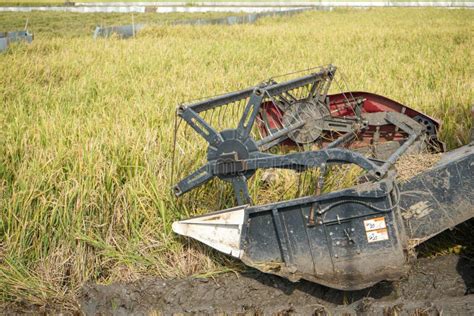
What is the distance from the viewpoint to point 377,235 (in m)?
3.75

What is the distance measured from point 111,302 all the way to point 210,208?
100cm

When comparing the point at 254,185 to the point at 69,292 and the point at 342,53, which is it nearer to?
the point at 69,292

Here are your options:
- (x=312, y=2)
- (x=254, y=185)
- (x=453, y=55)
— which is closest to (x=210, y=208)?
(x=254, y=185)

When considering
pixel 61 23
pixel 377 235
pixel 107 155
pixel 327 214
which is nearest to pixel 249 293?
pixel 327 214

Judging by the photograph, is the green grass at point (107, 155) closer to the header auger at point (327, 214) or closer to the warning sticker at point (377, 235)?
the header auger at point (327, 214)

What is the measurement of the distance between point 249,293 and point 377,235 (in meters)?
1.00

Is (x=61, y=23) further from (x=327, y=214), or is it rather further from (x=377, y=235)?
(x=377, y=235)

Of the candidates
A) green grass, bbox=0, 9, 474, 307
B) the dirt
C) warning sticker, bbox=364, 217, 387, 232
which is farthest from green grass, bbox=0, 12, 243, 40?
warning sticker, bbox=364, 217, 387, 232

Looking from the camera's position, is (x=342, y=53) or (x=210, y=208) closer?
(x=210, y=208)

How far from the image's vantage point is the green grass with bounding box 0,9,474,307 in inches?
173

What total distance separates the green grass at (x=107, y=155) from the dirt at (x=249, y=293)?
0.51 ft

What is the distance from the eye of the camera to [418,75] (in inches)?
340

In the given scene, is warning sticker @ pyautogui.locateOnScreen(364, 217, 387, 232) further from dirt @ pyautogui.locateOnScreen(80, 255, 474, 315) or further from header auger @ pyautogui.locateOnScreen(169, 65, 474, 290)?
dirt @ pyautogui.locateOnScreen(80, 255, 474, 315)

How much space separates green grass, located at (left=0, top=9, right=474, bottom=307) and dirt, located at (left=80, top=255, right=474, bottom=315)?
0.15 meters
